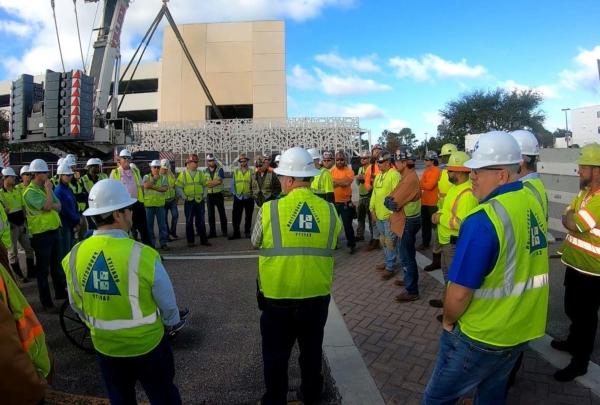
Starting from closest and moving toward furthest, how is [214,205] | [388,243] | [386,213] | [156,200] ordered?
[386,213] → [388,243] → [156,200] → [214,205]

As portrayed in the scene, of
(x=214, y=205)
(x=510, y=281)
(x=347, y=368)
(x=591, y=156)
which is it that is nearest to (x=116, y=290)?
(x=510, y=281)

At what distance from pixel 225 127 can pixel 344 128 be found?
10.5 metres

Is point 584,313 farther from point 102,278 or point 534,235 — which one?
point 102,278

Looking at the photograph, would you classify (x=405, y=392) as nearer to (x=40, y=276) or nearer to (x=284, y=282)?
(x=284, y=282)

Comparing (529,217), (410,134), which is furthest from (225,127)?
(410,134)

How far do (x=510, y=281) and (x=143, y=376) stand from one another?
2.07 meters

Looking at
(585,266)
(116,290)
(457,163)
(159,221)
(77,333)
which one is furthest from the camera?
(159,221)

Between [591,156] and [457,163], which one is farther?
[457,163]

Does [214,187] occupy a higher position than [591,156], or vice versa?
[591,156]

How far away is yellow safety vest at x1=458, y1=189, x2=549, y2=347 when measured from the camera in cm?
187

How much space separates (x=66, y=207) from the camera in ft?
19.5

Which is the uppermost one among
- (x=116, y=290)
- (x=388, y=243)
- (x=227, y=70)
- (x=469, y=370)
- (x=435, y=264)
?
(x=227, y=70)

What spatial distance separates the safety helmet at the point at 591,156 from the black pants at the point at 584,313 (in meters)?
0.91

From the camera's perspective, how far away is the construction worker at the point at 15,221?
660 centimetres
